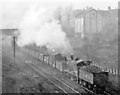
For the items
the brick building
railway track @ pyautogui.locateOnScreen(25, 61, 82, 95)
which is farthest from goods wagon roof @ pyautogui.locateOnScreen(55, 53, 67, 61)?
the brick building

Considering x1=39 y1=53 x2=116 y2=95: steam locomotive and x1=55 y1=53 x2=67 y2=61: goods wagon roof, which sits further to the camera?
x1=55 y1=53 x2=67 y2=61: goods wagon roof

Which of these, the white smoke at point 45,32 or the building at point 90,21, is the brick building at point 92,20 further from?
the white smoke at point 45,32

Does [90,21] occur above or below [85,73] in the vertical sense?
above

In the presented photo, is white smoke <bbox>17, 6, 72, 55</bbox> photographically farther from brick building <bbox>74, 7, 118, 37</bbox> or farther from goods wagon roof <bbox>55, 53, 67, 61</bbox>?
brick building <bbox>74, 7, 118, 37</bbox>

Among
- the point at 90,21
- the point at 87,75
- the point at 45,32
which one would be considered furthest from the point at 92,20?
the point at 87,75

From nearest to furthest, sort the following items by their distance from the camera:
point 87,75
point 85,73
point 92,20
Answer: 1. point 87,75
2. point 85,73
3. point 92,20

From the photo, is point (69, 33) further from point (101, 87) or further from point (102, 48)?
point (101, 87)

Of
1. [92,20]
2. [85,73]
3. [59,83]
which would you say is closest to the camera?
[85,73]

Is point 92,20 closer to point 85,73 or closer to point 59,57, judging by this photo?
point 59,57

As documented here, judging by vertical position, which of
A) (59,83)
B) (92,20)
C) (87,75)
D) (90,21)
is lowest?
(59,83)

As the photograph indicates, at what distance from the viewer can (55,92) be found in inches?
543

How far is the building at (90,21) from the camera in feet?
126

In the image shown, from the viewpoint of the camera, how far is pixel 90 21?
3844cm

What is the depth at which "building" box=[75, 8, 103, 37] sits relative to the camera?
38312mm
